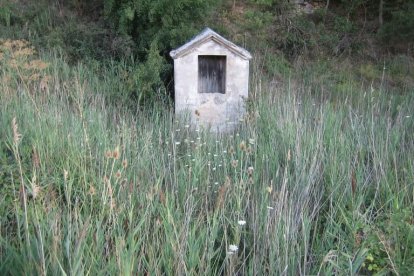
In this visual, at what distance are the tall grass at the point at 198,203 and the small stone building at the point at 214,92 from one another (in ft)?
5.83

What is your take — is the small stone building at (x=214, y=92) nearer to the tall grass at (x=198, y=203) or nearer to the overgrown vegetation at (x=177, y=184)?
the overgrown vegetation at (x=177, y=184)

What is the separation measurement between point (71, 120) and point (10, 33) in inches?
188

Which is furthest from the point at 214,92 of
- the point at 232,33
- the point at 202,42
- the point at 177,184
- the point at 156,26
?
the point at 177,184

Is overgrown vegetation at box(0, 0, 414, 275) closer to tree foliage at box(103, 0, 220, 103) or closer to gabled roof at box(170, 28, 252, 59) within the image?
tree foliage at box(103, 0, 220, 103)

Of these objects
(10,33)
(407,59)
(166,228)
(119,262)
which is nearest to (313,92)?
(407,59)

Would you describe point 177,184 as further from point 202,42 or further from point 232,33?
point 232,33

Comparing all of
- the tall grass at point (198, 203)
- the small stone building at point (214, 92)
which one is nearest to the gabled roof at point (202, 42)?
the small stone building at point (214, 92)

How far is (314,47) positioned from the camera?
396 inches

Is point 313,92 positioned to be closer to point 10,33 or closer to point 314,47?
point 314,47

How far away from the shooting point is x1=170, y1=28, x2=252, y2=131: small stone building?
6566mm

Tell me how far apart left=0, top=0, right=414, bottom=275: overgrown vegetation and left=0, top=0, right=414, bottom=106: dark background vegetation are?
0.07m

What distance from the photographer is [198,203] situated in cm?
324

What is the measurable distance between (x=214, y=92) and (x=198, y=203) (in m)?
3.93

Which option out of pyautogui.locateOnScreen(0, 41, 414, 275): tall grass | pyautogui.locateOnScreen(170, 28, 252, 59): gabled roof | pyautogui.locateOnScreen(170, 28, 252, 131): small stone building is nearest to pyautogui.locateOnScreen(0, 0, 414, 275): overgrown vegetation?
pyautogui.locateOnScreen(0, 41, 414, 275): tall grass
